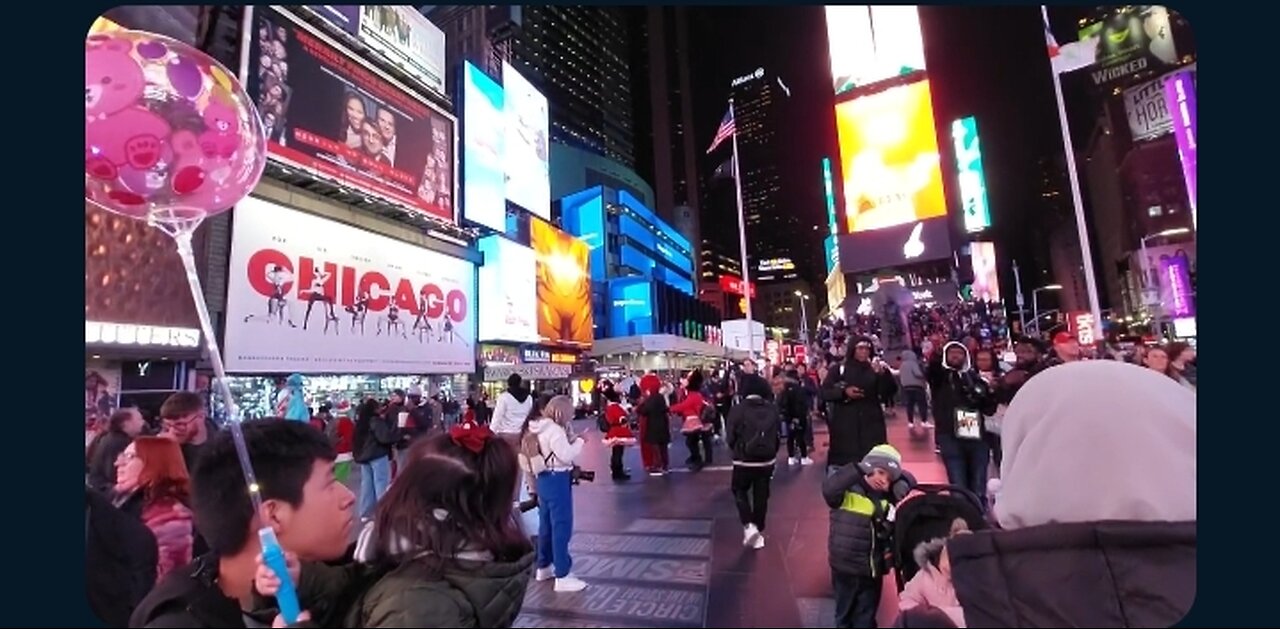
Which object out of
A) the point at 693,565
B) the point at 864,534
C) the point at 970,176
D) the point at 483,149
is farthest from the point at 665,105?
the point at 970,176

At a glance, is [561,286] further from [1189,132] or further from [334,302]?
[1189,132]

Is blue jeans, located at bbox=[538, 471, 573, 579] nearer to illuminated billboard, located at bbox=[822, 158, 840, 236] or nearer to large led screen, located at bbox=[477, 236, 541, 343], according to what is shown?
large led screen, located at bbox=[477, 236, 541, 343]

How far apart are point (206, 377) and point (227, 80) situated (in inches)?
493

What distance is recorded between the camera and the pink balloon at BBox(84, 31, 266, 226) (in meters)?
1.96

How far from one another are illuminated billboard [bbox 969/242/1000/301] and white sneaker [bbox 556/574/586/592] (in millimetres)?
40405

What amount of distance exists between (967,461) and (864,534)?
2.66 meters

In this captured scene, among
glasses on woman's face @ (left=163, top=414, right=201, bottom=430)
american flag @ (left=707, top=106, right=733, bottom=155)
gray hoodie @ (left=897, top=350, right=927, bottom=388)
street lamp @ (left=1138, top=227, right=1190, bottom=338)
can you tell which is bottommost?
gray hoodie @ (left=897, top=350, right=927, bottom=388)

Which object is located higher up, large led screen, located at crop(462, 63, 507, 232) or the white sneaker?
large led screen, located at crop(462, 63, 507, 232)

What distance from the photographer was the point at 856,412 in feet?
16.9

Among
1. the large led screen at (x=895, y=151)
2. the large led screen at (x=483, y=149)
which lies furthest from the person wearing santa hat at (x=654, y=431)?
the large led screen at (x=483, y=149)

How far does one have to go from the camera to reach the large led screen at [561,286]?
99.8ft


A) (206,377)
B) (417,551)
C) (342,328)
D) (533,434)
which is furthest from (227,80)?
(342,328)

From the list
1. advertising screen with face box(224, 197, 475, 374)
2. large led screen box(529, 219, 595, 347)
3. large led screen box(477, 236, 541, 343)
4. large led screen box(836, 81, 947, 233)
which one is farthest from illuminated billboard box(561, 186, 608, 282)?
large led screen box(836, 81, 947, 233)

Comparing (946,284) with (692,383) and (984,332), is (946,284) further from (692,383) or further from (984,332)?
(692,383)
